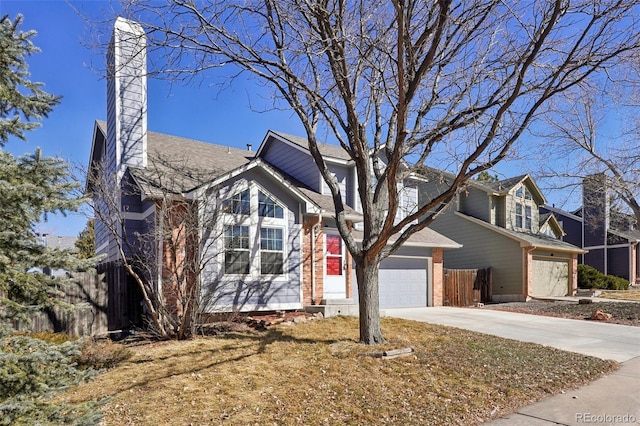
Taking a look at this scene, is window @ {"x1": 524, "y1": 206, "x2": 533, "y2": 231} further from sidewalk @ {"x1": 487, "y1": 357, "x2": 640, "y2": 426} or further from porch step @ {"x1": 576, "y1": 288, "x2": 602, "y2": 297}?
sidewalk @ {"x1": 487, "y1": 357, "x2": 640, "y2": 426}

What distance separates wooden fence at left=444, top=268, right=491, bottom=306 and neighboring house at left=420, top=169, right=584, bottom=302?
1125mm

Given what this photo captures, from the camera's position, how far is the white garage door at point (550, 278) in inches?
858

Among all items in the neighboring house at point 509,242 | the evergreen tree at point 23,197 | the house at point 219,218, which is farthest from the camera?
the neighboring house at point 509,242

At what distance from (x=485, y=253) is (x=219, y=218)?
51.4 ft

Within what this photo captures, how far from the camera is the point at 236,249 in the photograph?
1143 centimetres

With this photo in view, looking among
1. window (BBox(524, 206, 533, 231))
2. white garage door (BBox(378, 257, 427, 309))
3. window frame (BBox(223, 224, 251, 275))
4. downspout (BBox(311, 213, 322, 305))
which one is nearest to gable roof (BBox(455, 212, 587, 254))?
window (BBox(524, 206, 533, 231))

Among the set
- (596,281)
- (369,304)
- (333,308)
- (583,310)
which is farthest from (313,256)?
(596,281)

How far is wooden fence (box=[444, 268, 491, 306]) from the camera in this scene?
18.3 metres

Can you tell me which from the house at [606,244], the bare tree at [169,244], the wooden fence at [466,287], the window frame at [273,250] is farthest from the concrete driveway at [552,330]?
the house at [606,244]

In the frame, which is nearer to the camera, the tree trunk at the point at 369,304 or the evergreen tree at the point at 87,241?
the tree trunk at the point at 369,304

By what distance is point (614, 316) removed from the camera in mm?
14664

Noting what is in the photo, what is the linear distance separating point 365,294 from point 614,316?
37.1ft

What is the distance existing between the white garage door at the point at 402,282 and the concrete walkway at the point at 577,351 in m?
1.01

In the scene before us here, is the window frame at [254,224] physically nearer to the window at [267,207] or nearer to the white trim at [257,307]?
the window at [267,207]
